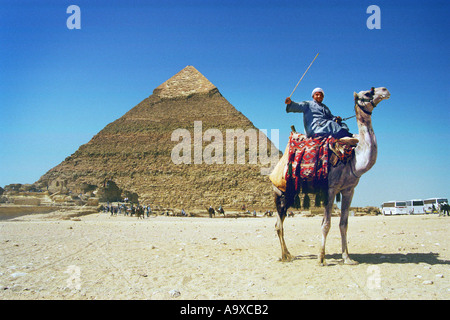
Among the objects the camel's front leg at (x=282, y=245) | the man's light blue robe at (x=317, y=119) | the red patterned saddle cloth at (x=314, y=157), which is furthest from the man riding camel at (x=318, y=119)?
the camel's front leg at (x=282, y=245)

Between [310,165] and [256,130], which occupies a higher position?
[256,130]

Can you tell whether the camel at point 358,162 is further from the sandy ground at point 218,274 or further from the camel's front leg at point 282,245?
the sandy ground at point 218,274

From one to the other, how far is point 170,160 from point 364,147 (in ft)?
347

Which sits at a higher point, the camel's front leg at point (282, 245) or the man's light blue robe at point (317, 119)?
the man's light blue robe at point (317, 119)

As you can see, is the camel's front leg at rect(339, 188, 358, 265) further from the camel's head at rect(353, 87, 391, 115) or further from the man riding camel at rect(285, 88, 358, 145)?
the camel's head at rect(353, 87, 391, 115)

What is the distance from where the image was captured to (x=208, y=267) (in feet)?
15.7

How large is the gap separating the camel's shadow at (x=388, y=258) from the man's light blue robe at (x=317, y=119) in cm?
175

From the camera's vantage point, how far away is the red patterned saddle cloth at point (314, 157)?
4.71 metres

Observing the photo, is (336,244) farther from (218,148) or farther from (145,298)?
(218,148)

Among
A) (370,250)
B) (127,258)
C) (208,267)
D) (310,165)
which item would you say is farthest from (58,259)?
(370,250)

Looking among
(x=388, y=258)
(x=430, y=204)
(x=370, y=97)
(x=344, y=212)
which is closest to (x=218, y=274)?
(x=344, y=212)

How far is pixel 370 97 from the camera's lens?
4645 mm
